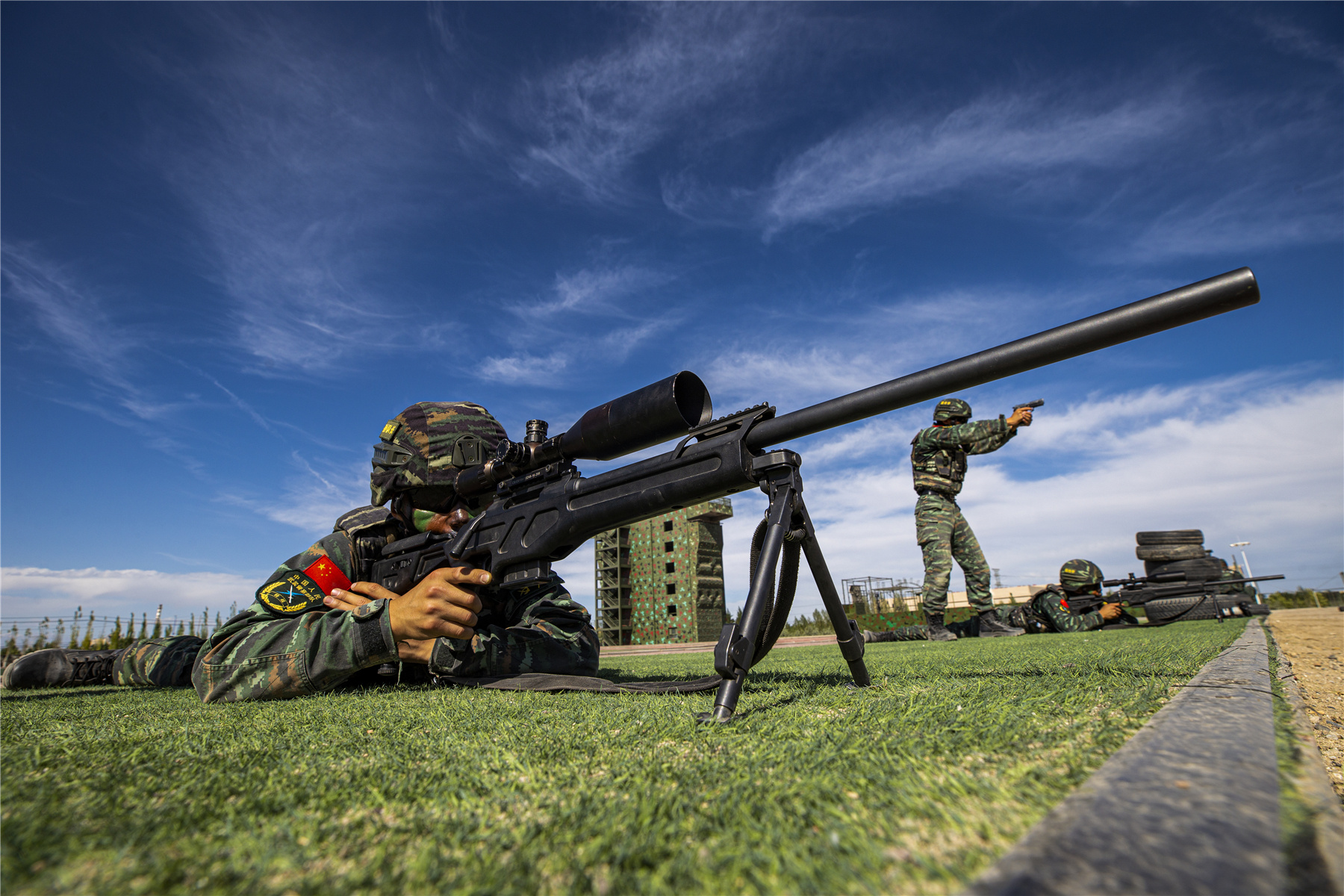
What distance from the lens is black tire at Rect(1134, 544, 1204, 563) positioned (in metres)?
10.4

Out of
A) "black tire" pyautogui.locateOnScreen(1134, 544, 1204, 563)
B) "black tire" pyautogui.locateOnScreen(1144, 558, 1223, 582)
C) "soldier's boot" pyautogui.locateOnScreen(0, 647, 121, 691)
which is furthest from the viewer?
"black tire" pyautogui.locateOnScreen(1134, 544, 1204, 563)

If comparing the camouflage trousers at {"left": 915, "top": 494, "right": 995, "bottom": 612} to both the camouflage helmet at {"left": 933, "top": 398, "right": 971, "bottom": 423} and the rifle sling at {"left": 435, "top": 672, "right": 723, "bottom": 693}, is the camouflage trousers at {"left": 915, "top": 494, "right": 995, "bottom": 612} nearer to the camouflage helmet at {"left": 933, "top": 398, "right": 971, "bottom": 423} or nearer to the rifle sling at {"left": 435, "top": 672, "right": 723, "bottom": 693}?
the camouflage helmet at {"left": 933, "top": 398, "right": 971, "bottom": 423}

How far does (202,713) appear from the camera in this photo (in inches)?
90.1

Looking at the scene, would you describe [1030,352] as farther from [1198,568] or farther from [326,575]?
[1198,568]

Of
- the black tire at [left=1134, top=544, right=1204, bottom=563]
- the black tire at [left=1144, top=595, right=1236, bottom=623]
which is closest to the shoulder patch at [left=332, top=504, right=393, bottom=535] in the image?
the black tire at [left=1144, top=595, right=1236, bottom=623]

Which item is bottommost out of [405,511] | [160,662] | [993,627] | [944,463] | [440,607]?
[993,627]

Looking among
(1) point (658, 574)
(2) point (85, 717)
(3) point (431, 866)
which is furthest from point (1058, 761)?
(1) point (658, 574)

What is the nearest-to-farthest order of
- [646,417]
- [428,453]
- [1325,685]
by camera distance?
[646,417]
[1325,685]
[428,453]

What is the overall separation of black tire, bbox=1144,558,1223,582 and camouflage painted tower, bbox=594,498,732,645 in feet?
32.2

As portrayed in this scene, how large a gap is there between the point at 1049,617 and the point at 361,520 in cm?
837

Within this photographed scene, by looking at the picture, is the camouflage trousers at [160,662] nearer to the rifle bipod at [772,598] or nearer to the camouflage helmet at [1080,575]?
the rifle bipod at [772,598]

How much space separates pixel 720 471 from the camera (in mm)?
2193

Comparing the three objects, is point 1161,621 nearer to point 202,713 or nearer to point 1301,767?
point 1301,767

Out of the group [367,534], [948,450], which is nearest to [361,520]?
[367,534]
